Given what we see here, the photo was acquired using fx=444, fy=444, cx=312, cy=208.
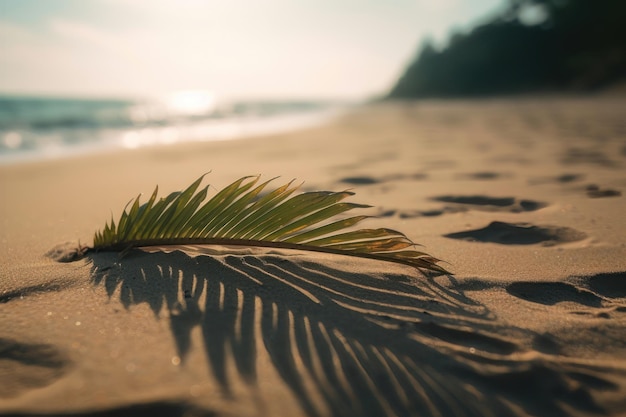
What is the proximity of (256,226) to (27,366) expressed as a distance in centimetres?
77

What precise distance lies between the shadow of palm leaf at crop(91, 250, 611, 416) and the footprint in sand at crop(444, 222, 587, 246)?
20.8 inches

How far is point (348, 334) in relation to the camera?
1153mm

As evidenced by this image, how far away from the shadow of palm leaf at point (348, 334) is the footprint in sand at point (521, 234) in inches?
20.8

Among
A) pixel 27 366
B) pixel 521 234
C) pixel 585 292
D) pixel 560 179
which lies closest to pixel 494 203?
pixel 521 234

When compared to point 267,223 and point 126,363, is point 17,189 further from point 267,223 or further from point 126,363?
point 126,363

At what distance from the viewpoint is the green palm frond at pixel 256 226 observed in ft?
4.82

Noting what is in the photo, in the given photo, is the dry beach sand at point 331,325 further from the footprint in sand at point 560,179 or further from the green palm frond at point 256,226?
the footprint in sand at point 560,179

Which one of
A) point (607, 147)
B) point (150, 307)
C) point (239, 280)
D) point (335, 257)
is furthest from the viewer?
point (607, 147)

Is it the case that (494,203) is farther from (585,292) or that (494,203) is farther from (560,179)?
(585,292)

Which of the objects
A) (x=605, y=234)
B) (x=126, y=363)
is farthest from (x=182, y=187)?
(x=605, y=234)

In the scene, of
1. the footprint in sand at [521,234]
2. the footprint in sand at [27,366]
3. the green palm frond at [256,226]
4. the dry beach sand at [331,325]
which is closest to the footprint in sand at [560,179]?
the dry beach sand at [331,325]

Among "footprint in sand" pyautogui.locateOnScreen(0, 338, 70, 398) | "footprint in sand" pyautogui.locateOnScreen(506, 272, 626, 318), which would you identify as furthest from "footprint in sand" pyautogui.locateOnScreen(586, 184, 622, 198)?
"footprint in sand" pyautogui.locateOnScreen(0, 338, 70, 398)

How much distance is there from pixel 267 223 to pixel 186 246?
1.21 ft

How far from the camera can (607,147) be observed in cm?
427
